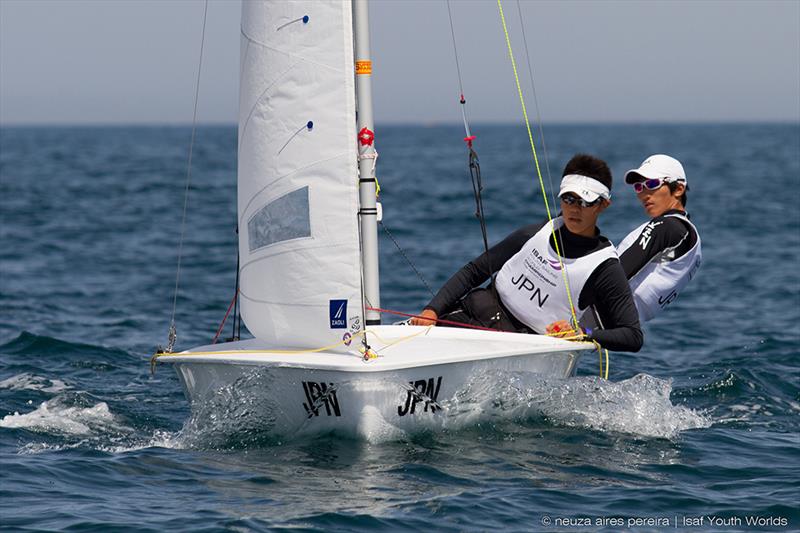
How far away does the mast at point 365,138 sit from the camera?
698cm

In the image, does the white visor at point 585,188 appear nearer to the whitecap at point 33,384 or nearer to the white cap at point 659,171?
the white cap at point 659,171

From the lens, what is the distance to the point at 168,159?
55.7 m

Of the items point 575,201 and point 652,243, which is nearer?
point 575,201

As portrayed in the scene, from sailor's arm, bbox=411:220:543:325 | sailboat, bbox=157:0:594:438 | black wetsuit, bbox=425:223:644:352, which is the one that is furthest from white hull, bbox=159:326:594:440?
sailor's arm, bbox=411:220:543:325

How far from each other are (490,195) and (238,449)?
83.1ft

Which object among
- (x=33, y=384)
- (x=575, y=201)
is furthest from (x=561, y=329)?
(x=33, y=384)

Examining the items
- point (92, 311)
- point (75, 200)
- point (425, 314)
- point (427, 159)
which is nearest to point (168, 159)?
point (427, 159)

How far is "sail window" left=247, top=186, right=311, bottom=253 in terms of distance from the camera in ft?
22.0

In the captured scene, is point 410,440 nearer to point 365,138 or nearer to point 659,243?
point 365,138

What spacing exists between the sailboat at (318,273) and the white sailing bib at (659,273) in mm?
973

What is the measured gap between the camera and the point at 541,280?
7418 mm

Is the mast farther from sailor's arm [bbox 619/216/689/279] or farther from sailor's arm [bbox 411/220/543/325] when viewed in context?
sailor's arm [bbox 619/216/689/279]

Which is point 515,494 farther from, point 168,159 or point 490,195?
point 168,159

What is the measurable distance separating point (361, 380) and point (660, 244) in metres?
2.66
